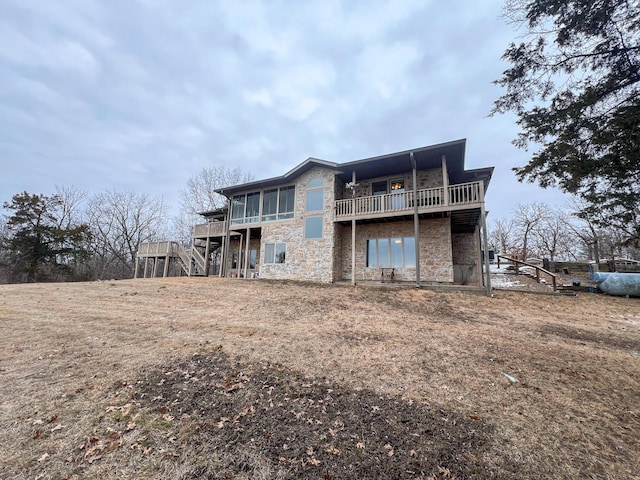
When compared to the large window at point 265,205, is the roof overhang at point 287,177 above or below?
above

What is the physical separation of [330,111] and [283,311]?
34.5m

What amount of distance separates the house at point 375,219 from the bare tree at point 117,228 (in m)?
21.0

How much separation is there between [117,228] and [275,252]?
1025 inches

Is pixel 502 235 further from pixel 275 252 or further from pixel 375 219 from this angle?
pixel 275 252

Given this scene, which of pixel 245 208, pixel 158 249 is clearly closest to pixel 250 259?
pixel 245 208

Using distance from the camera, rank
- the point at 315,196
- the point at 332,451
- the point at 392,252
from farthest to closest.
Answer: the point at 315,196 < the point at 392,252 < the point at 332,451

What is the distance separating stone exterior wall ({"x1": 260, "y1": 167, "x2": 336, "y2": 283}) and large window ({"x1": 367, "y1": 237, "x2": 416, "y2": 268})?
2.21 metres

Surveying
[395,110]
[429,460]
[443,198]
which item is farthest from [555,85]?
[395,110]

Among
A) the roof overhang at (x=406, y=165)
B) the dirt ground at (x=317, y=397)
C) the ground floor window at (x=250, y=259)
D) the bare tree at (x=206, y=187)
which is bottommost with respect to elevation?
the dirt ground at (x=317, y=397)

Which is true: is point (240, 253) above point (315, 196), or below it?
below

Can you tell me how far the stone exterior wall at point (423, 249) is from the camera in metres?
12.3

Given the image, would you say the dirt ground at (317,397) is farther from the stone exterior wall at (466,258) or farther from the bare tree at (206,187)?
the bare tree at (206,187)

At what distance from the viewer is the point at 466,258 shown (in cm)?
1379

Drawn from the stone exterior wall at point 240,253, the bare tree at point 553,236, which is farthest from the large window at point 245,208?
the bare tree at point 553,236
